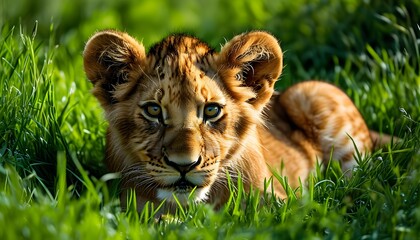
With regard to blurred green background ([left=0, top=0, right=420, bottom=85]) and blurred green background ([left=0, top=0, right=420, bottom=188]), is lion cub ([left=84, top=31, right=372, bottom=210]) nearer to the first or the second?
blurred green background ([left=0, top=0, right=420, bottom=188])

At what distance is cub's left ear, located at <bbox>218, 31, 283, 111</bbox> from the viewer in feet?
15.7

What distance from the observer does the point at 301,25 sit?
8.11m

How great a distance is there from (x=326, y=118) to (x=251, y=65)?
4.59ft

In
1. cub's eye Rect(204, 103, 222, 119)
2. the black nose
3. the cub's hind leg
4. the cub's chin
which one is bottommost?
the cub's hind leg

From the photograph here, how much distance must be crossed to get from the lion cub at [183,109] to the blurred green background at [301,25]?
1471 mm

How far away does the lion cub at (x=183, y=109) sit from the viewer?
4.44 metres

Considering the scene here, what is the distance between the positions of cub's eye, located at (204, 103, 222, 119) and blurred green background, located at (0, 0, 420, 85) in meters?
1.77

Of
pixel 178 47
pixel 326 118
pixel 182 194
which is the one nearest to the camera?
pixel 182 194

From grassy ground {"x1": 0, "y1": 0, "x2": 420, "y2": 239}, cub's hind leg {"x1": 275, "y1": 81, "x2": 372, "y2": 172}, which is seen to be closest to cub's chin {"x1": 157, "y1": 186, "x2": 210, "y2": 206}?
grassy ground {"x1": 0, "y1": 0, "x2": 420, "y2": 239}

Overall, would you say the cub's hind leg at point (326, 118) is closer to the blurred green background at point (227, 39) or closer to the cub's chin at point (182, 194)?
the blurred green background at point (227, 39)

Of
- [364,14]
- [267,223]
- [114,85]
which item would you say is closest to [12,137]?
[114,85]

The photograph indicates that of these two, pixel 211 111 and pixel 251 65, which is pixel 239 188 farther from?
pixel 251 65

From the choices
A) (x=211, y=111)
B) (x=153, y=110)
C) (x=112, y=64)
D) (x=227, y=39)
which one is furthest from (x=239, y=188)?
(x=227, y=39)

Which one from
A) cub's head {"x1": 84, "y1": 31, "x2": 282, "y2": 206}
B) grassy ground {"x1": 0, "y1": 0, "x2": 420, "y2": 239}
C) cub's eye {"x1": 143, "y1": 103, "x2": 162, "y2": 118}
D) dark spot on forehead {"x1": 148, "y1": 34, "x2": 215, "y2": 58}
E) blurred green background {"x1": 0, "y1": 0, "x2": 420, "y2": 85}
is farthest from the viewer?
blurred green background {"x1": 0, "y1": 0, "x2": 420, "y2": 85}
